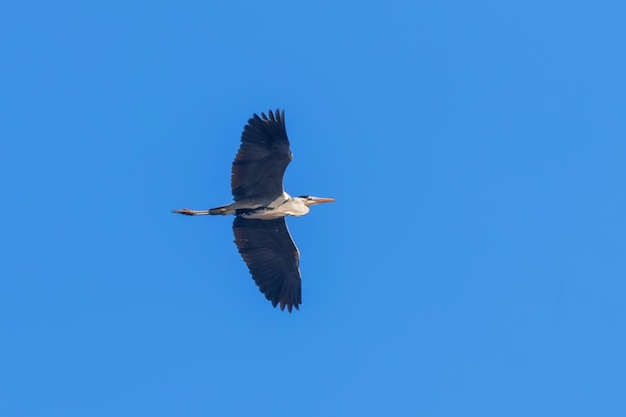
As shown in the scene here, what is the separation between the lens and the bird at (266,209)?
28.5 m

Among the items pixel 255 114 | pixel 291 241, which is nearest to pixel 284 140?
pixel 255 114

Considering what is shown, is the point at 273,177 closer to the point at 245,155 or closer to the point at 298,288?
the point at 245,155

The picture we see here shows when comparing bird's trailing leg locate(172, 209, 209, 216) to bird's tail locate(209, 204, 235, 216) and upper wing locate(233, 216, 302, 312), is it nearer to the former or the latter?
bird's tail locate(209, 204, 235, 216)

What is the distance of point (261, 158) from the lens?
28.7 m

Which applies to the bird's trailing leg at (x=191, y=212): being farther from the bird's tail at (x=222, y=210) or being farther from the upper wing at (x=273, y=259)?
the upper wing at (x=273, y=259)

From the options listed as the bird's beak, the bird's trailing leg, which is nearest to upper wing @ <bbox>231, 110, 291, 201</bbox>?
the bird's trailing leg

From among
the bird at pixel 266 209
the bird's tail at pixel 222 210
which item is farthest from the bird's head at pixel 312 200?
the bird's tail at pixel 222 210

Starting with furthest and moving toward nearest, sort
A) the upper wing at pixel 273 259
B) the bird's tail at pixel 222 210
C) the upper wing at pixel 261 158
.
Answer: the upper wing at pixel 273 259
the bird's tail at pixel 222 210
the upper wing at pixel 261 158

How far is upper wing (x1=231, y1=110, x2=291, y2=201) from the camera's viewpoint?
2844 centimetres

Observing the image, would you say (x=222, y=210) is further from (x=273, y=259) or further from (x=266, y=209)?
(x=273, y=259)

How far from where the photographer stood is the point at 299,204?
30.5 meters

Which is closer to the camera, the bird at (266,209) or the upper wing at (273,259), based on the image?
the bird at (266,209)

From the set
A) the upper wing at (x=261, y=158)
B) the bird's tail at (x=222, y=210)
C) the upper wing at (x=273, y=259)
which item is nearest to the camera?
the upper wing at (x=261, y=158)

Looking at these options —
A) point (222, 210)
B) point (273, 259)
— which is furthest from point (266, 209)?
point (273, 259)
